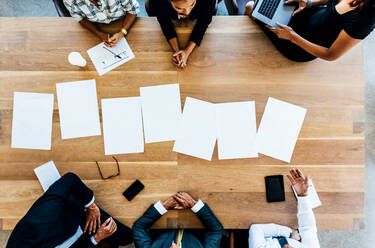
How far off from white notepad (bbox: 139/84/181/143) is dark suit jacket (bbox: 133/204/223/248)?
39cm

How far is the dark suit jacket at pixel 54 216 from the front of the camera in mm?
→ 1086

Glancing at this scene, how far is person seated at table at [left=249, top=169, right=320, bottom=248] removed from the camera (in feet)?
4.04

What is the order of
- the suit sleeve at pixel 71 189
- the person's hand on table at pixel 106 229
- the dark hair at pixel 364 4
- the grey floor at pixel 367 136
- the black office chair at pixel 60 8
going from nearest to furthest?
the dark hair at pixel 364 4, the suit sleeve at pixel 71 189, the person's hand on table at pixel 106 229, the black office chair at pixel 60 8, the grey floor at pixel 367 136

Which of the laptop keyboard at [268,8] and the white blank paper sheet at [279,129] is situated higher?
the laptop keyboard at [268,8]

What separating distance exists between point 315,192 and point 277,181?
0.70ft

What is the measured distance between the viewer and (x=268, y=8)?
4.25ft

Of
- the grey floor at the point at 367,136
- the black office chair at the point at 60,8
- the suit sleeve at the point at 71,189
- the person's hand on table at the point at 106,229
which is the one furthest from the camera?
the grey floor at the point at 367,136

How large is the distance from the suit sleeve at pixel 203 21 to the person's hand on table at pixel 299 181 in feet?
2.88

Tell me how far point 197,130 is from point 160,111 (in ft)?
0.76

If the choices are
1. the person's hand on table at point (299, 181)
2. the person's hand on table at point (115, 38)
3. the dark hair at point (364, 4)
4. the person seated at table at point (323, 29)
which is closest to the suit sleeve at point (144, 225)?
the person's hand on table at point (299, 181)

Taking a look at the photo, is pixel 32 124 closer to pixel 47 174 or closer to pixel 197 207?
pixel 47 174

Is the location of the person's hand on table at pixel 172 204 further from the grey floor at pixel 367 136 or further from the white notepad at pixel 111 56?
the grey floor at pixel 367 136

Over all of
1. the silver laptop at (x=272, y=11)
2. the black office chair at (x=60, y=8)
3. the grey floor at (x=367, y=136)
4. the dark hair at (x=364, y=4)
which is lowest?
the grey floor at (x=367, y=136)

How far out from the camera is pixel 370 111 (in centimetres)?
202
